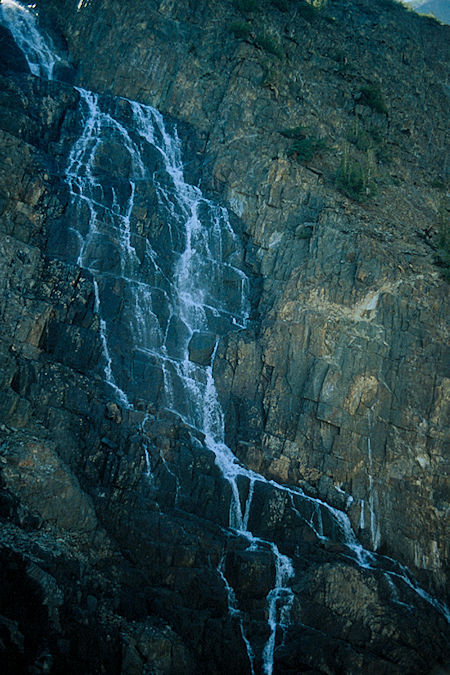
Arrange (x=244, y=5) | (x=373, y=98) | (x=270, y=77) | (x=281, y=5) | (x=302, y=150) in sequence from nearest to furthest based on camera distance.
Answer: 1. (x=302, y=150)
2. (x=270, y=77)
3. (x=244, y=5)
4. (x=373, y=98)
5. (x=281, y=5)

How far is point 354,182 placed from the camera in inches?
1389

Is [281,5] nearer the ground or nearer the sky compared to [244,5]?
nearer the sky

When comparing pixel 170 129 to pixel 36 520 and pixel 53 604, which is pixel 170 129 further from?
pixel 53 604

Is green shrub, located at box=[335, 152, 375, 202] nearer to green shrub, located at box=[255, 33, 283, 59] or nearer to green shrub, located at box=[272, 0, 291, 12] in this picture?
green shrub, located at box=[255, 33, 283, 59]

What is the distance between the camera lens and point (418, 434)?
2727 cm

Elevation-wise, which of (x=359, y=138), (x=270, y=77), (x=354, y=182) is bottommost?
(x=354, y=182)

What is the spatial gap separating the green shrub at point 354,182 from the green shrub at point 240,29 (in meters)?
11.9

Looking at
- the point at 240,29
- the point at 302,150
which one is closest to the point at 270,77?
the point at 240,29

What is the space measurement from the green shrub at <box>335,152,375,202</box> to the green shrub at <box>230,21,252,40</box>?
467 inches

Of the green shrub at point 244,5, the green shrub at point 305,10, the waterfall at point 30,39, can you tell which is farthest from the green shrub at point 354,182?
the waterfall at point 30,39

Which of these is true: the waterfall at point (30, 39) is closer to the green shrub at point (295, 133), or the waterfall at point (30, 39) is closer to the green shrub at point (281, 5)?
the green shrub at point (295, 133)

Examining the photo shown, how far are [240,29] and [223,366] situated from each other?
24.8m

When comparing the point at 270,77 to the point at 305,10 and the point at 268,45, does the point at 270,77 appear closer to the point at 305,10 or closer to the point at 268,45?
the point at 268,45

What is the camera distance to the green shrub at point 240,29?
40188 millimetres
